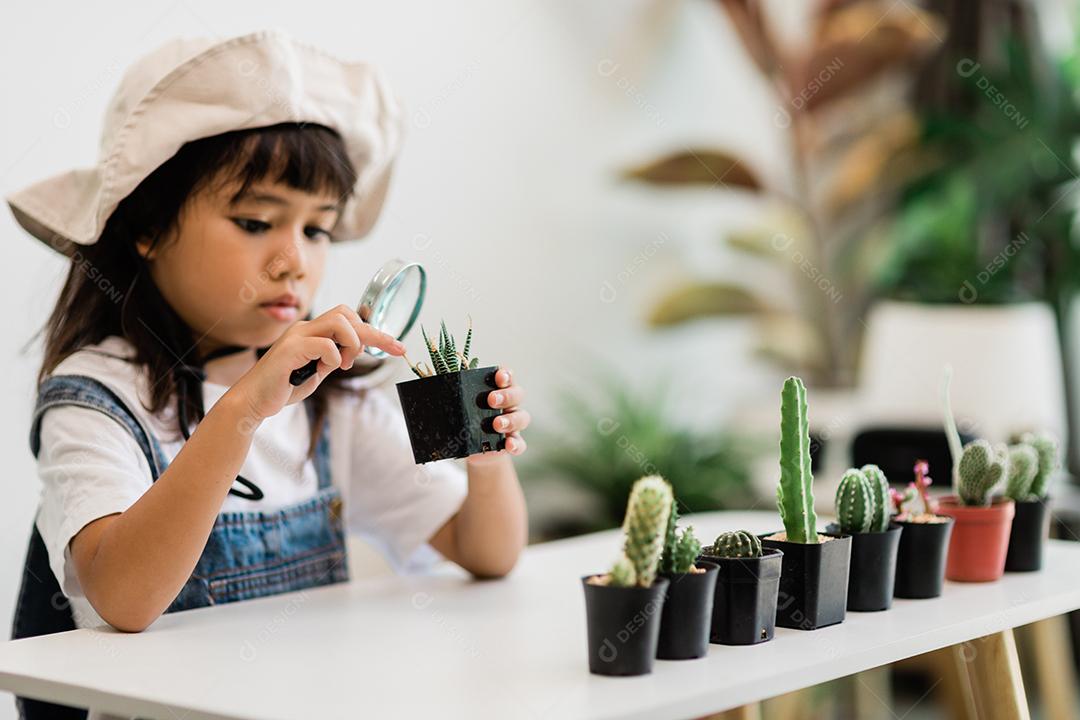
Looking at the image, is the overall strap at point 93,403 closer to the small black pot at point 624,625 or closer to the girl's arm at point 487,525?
the girl's arm at point 487,525

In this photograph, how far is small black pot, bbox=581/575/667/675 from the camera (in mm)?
958

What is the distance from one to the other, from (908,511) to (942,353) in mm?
1842

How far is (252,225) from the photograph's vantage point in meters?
1.48

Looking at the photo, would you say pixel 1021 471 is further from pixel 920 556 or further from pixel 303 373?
pixel 303 373

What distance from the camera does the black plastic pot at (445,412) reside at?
1.17m

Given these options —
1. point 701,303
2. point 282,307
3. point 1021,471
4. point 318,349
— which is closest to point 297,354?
point 318,349

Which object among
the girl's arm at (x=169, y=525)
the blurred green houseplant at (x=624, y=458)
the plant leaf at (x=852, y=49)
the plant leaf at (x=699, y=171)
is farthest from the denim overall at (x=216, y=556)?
the plant leaf at (x=852, y=49)

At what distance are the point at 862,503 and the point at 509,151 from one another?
1979 mm

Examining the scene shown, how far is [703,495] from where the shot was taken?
3201 millimetres

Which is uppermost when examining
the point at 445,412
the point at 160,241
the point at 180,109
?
the point at 180,109

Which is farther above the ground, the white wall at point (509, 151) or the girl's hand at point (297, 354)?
the white wall at point (509, 151)

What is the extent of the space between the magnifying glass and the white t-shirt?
0.25m

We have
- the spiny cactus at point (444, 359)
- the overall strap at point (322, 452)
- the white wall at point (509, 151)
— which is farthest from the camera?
the white wall at point (509, 151)

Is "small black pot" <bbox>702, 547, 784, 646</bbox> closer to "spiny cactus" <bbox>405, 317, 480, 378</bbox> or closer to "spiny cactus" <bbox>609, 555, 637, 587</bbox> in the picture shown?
"spiny cactus" <bbox>609, 555, 637, 587</bbox>
